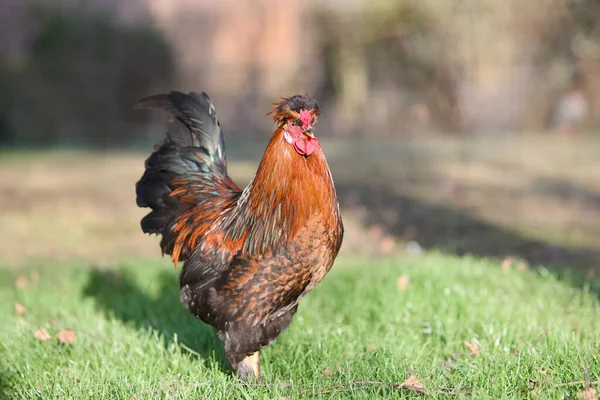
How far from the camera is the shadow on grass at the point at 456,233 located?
20.2 feet

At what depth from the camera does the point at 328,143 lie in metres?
19.1

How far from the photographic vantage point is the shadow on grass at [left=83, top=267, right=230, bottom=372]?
404 cm

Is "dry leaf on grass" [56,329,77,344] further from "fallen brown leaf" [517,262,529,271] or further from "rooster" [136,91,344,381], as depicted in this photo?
"fallen brown leaf" [517,262,529,271]

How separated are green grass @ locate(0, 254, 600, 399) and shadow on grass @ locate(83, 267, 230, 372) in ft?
0.05

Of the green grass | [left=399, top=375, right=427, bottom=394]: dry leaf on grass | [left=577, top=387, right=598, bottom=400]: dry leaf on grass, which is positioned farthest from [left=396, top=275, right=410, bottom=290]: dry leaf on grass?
[left=577, top=387, right=598, bottom=400]: dry leaf on grass

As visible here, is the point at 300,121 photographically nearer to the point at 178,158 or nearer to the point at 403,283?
the point at 178,158

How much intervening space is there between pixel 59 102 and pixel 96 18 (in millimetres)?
3215

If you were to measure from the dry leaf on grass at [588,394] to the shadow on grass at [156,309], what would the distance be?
6.30 ft

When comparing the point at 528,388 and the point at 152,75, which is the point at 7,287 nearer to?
the point at 528,388

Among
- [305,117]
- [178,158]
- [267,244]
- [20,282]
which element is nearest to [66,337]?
[178,158]

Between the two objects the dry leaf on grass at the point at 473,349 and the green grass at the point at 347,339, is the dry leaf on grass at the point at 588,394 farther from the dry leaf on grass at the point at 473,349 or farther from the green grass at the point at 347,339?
the dry leaf on grass at the point at 473,349

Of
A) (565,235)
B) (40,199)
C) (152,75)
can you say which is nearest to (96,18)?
(152,75)

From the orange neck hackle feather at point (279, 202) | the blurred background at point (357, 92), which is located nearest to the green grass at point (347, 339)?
the orange neck hackle feather at point (279, 202)

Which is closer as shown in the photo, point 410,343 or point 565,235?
point 410,343
